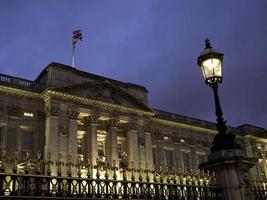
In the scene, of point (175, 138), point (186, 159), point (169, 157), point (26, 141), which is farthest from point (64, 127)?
point (186, 159)

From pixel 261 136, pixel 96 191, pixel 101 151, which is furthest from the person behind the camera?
pixel 261 136

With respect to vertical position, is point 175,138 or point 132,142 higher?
point 175,138

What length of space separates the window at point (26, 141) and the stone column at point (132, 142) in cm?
1069

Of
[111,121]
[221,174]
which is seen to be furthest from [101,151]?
[221,174]

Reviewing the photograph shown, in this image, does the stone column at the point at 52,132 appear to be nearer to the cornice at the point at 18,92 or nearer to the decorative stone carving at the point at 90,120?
the cornice at the point at 18,92

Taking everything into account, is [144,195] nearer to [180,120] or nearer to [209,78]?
[209,78]

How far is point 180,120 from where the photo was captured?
46688 mm

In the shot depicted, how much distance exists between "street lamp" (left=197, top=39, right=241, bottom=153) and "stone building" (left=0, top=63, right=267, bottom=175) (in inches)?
967

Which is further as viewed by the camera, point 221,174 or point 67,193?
point 221,174

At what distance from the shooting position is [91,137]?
35.0 metres

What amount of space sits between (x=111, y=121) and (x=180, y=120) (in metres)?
13.2

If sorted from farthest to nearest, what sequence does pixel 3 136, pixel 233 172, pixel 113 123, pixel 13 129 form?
pixel 113 123 < pixel 13 129 < pixel 3 136 < pixel 233 172

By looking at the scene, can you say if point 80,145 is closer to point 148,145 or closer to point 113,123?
point 113,123

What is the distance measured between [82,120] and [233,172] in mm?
29182
